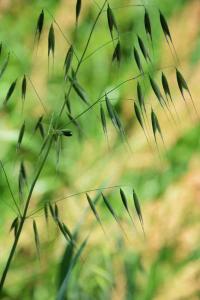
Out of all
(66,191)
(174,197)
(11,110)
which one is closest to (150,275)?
(174,197)

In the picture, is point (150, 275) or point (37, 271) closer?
point (150, 275)

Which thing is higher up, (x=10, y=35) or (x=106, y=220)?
(x=10, y=35)

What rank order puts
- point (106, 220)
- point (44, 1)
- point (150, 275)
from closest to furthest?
point (150, 275) → point (106, 220) → point (44, 1)

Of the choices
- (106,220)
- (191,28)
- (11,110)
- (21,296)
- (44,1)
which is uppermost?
(44,1)

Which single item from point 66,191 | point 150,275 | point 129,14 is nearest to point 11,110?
point 66,191

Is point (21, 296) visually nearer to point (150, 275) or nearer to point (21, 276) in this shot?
point (21, 276)

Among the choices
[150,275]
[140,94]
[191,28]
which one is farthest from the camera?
[191,28]

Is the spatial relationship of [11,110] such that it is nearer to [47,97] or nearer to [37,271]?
[47,97]
